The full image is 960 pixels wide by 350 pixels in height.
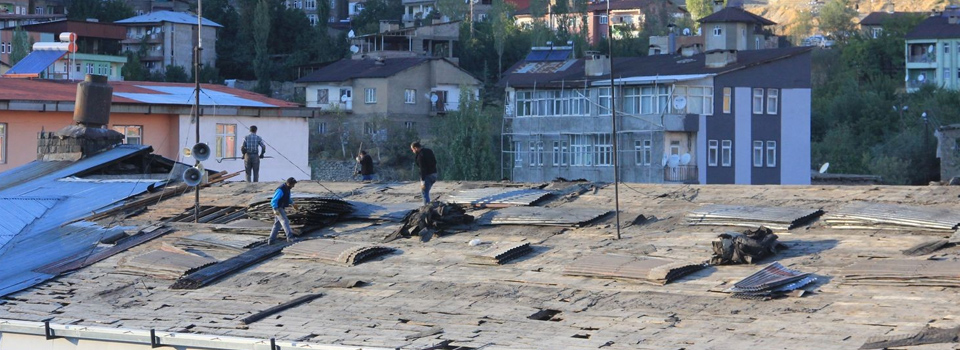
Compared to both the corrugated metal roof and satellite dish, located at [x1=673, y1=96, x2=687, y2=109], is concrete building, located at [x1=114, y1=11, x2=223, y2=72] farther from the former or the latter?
satellite dish, located at [x1=673, y1=96, x2=687, y2=109]

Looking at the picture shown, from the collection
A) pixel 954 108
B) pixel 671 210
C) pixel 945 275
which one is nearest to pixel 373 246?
pixel 671 210

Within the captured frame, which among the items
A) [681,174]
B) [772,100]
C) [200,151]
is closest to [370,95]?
[681,174]

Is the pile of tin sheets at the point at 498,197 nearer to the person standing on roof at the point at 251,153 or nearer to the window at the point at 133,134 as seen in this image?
the person standing on roof at the point at 251,153

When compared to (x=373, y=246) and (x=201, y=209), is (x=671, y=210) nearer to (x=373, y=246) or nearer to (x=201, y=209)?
(x=373, y=246)

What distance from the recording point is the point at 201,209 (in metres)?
24.8

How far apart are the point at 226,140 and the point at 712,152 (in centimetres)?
2968

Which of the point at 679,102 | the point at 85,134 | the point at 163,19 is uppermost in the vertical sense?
the point at 163,19

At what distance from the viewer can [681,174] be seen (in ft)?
212

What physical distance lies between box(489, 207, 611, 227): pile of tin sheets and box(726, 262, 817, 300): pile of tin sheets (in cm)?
450

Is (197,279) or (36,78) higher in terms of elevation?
(36,78)

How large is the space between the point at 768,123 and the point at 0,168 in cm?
4063

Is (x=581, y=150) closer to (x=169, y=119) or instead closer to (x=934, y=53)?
(x=169, y=119)

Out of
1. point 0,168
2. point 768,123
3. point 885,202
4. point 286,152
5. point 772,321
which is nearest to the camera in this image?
point 772,321

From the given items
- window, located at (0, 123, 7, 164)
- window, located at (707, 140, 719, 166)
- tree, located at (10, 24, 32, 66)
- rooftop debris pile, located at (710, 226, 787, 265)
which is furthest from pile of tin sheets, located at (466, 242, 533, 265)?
tree, located at (10, 24, 32, 66)
